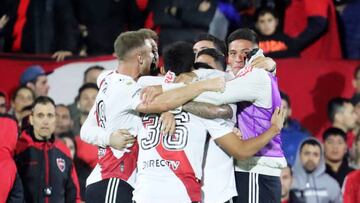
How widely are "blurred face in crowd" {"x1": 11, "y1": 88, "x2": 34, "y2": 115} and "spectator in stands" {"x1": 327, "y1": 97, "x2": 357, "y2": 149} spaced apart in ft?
10.1

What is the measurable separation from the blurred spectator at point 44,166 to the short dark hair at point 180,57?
2903mm

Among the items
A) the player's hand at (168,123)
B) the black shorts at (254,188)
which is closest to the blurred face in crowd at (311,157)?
the black shorts at (254,188)

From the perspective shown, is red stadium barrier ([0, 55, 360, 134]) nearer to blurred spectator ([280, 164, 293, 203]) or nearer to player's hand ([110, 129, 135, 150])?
blurred spectator ([280, 164, 293, 203])

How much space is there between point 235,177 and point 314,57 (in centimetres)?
481

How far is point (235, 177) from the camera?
7965 millimetres

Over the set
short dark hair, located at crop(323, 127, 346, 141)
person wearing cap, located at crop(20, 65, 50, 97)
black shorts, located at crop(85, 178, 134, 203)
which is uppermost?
person wearing cap, located at crop(20, 65, 50, 97)

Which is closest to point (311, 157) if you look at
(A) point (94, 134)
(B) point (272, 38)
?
(B) point (272, 38)

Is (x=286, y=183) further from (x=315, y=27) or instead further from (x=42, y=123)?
(x=42, y=123)

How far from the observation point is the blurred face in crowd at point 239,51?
8.19 meters

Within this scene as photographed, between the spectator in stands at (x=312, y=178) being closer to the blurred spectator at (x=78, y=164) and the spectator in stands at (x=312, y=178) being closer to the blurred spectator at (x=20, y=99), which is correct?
the blurred spectator at (x=78, y=164)

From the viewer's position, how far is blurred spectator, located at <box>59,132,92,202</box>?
11.4 meters

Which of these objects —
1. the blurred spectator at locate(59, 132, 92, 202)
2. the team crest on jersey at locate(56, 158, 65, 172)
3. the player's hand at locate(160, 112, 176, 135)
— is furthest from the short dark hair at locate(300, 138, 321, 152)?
the player's hand at locate(160, 112, 176, 135)

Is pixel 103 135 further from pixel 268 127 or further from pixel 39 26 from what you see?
pixel 39 26

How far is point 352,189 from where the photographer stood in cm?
1041
